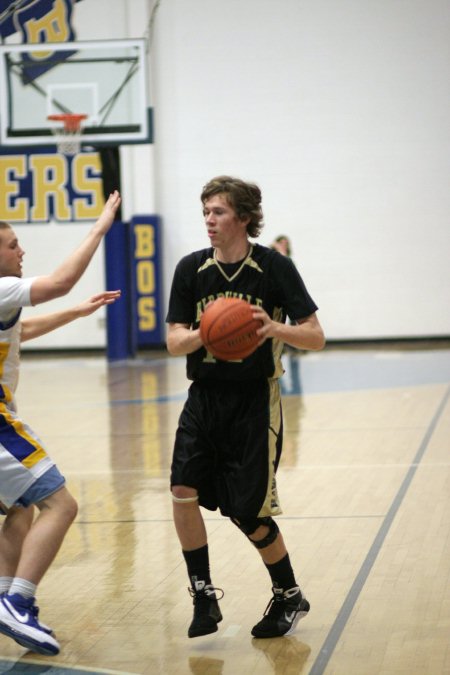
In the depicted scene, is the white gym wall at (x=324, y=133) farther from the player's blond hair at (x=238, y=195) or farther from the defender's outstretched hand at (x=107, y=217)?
the defender's outstretched hand at (x=107, y=217)

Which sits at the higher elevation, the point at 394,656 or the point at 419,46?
the point at 419,46

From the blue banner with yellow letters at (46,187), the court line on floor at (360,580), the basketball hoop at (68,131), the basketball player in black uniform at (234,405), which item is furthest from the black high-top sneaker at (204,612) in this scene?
the blue banner with yellow letters at (46,187)

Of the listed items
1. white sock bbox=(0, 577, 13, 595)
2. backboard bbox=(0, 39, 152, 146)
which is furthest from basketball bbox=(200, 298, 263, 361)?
backboard bbox=(0, 39, 152, 146)

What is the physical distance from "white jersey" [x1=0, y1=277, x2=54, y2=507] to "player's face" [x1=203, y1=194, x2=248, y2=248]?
2.35 ft

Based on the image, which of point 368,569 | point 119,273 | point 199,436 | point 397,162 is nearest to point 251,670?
point 199,436

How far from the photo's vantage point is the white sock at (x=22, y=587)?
4.17 metres

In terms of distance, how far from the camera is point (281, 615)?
4410 mm

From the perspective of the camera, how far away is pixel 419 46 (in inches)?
720

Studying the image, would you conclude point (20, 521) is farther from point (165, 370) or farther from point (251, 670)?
point (165, 370)

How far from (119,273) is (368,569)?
1269 cm

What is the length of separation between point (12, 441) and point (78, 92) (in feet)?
39.7

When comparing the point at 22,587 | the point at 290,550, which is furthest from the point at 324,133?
the point at 22,587

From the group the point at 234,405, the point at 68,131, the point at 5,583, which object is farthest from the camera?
the point at 68,131

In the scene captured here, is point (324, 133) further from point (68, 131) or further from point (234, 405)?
point (234, 405)
